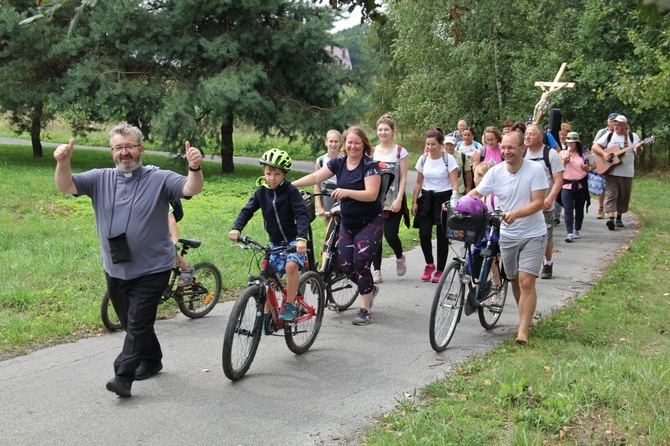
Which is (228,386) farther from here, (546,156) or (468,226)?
(546,156)

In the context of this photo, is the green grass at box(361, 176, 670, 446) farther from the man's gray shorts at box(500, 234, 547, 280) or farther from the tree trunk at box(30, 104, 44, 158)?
the tree trunk at box(30, 104, 44, 158)

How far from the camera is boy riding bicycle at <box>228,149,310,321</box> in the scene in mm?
6043

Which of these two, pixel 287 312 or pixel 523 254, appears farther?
pixel 523 254

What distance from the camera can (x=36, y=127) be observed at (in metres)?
27.0

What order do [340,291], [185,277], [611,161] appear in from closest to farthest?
[185,277] < [340,291] < [611,161]

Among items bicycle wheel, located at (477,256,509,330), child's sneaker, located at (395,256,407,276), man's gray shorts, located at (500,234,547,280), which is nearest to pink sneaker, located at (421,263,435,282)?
child's sneaker, located at (395,256,407,276)

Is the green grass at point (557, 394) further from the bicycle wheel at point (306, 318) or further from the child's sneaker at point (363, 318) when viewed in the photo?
the child's sneaker at point (363, 318)

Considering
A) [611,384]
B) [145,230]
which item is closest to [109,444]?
[145,230]

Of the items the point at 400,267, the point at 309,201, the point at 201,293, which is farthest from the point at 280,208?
the point at 400,267

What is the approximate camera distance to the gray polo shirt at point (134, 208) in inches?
208

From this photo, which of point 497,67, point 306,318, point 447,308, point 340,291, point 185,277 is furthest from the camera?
point 497,67

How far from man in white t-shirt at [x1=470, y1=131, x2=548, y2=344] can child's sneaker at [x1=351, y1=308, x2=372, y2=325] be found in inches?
59.6

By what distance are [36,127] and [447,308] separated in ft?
78.6

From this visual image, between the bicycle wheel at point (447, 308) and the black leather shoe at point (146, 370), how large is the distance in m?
2.34
